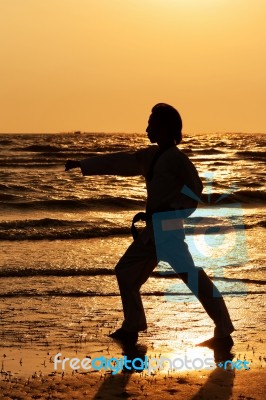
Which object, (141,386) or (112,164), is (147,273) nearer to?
(112,164)

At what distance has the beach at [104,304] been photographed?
570cm

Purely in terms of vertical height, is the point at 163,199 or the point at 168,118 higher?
the point at 168,118

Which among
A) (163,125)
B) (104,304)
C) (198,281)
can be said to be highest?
(163,125)

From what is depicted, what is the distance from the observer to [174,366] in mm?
6066

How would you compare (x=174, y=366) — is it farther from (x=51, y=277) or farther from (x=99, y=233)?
(x=99, y=233)

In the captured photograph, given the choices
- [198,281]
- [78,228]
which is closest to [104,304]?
[198,281]

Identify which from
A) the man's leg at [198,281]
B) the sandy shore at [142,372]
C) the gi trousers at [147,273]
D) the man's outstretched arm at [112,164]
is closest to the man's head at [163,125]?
the man's outstretched arm at [112,164]

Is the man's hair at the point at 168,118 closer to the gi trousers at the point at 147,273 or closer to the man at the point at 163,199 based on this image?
the man at the point at 163,199

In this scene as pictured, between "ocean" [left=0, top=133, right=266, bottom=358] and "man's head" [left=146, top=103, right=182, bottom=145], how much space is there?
66.0 inches

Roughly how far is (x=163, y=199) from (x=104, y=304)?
7.91 ft

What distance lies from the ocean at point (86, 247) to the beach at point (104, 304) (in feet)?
0.06

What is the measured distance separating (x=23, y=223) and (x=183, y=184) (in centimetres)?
1043

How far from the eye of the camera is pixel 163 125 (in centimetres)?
658

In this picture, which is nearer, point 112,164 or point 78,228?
point 112,164
